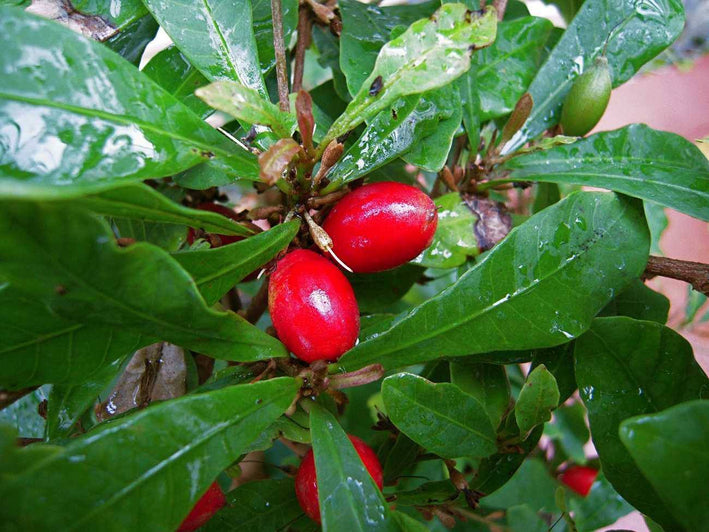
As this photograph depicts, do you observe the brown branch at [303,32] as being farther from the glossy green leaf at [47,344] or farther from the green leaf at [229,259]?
the glossy green leaf at [47,344]

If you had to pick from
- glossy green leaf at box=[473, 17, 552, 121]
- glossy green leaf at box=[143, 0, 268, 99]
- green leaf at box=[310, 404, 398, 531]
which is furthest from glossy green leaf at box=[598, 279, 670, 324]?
glossy green leaf at box=[143, 0, 268, 99]

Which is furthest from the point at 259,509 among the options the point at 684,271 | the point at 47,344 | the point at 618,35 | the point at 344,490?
the point at 618,35

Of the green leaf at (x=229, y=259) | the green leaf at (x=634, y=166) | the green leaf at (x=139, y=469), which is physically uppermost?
the green leaf at (x=634, y=166)

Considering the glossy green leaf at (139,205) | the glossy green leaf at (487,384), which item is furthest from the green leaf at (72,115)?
the glossy green leaf at (487,384)

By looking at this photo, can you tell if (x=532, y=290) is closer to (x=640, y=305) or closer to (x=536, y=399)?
(x=536, y=399)

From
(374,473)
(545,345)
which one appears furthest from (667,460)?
(374,473)

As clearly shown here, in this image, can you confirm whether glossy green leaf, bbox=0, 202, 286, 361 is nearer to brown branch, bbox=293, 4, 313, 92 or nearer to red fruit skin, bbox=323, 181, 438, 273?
red fruit skin, bbox=323, 181, 438, 273

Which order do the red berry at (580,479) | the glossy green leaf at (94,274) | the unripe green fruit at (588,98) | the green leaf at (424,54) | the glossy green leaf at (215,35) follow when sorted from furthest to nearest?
the red berry at (580,479) → the unripe green fruit at (588,98) → the glossy green leaf at (215,35) → the green leaf at (424,54) → the glossy green leaf at (94,274)
